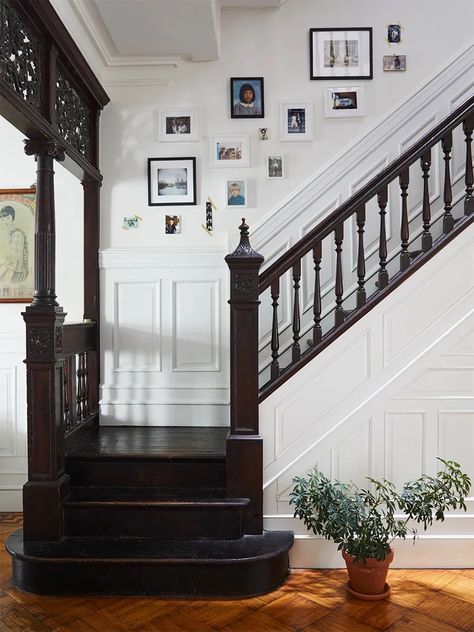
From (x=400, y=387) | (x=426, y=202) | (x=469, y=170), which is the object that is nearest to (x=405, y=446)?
(x=400, y=387)

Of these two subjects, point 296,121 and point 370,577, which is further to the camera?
point 296,121

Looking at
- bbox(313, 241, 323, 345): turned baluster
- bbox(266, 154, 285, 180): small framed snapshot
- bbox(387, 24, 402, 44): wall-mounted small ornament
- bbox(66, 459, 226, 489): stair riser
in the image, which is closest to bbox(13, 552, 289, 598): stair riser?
bbox(66, 459, 226, 489): stair riser

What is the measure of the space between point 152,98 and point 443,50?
2064mm

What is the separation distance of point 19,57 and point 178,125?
5.03 ft

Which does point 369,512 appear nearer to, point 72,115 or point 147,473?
point 147,473

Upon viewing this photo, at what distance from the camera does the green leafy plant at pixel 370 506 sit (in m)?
2.76

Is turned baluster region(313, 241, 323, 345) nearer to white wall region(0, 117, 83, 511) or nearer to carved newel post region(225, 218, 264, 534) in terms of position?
carved newel post region(225, 218, 264, 534)

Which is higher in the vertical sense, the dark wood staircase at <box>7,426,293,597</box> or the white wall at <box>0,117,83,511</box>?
the white wall at <box>0,117,83,511</box>

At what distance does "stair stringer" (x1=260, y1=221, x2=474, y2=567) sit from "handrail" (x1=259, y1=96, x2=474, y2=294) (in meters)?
0.49

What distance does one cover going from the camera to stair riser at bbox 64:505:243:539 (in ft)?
9.79

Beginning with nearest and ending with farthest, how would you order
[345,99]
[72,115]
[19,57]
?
[19,57]
[72,115]
[345,99]

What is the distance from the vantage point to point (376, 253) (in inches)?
156

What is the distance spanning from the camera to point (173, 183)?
4.01 meters

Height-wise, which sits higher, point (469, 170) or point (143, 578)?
point (469, 170)
